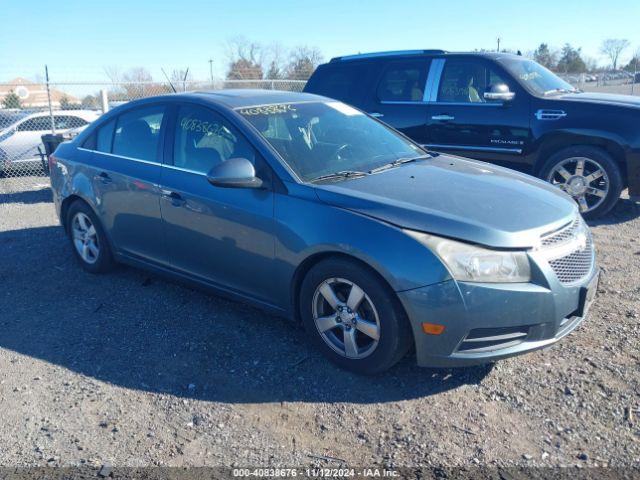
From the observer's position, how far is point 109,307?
4.70m

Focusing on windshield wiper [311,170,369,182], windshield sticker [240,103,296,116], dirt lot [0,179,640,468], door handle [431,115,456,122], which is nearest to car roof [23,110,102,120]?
door handle [431,115,456,122]

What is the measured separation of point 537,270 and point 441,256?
54cm

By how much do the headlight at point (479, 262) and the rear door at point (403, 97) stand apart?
15.2ft

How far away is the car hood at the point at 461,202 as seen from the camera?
3139 millimetres

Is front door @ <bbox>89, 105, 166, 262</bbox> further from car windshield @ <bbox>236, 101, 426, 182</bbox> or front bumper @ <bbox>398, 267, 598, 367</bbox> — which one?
front bumper @ <bbox>398, 267, 598, 367</bbox>

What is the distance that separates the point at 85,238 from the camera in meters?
5.45

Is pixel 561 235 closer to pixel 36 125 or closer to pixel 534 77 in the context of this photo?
pixel 534 77

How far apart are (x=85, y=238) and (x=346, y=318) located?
124 inches

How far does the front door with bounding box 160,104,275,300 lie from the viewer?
150 inches

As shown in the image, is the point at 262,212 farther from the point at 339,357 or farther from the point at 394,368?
the point at 394,368

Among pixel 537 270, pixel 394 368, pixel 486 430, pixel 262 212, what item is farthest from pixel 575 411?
pixel 262 212

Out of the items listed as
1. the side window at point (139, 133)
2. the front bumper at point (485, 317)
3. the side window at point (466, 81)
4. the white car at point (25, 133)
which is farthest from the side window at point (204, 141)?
the white car at point (25, 133)

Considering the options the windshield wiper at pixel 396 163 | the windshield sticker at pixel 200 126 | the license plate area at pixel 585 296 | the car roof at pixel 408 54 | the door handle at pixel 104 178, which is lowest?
the license plate area at pixel 585 296

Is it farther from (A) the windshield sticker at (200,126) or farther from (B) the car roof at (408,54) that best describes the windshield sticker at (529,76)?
(A) the windshield sticker at (200,126)
